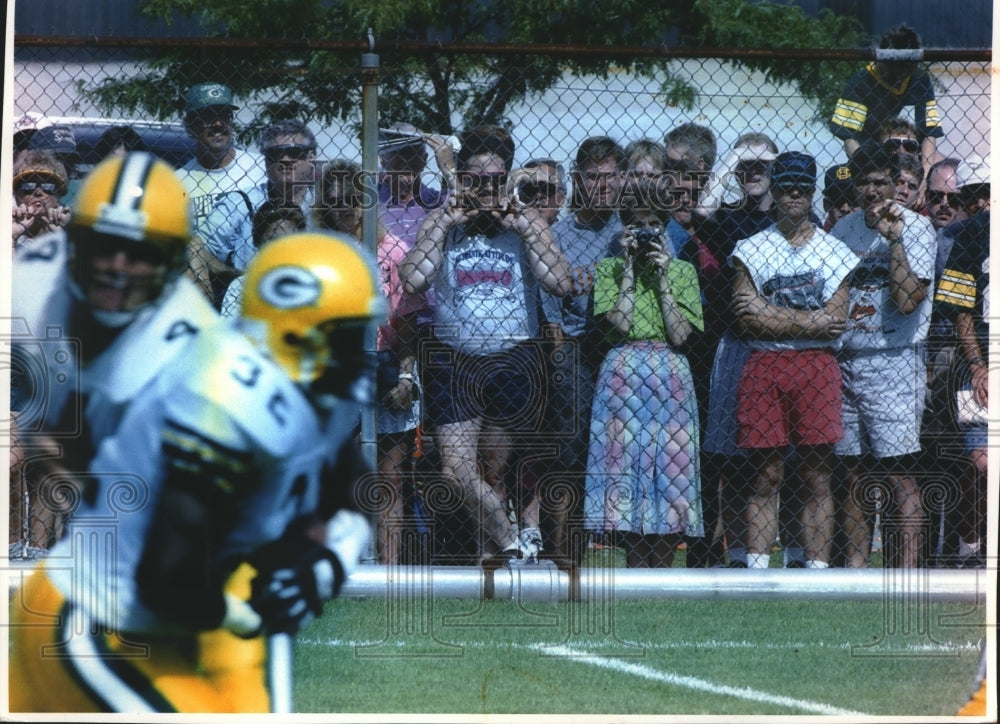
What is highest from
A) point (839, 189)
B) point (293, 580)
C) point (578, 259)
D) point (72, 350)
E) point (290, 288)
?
point (839, 189)

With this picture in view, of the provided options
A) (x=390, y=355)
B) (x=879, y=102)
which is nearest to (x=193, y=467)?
(x=390, y=355)

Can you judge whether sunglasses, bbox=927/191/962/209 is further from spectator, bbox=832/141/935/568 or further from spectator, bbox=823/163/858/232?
spectator, bbox=823/163/858/232

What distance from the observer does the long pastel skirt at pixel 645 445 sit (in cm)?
513

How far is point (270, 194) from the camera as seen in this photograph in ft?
17.0

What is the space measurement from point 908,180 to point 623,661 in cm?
217

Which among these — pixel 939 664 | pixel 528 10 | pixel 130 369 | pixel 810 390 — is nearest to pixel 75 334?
pixel 130 369

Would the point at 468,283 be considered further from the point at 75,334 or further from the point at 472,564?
the point at 75,334

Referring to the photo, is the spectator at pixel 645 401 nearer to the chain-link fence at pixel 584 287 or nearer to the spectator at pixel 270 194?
the chain-link fence at pixel 584 287

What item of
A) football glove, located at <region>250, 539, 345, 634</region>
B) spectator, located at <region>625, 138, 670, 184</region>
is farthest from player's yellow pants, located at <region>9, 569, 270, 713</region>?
spectator, located at <region>625, 138, 670, 184</region>

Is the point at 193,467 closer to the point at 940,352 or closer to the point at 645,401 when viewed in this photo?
the point at 645,401

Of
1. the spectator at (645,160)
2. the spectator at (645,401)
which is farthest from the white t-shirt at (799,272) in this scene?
the spectator at (645,160)

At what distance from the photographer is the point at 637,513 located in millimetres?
5145

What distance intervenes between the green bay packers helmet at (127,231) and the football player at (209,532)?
0.82 ft

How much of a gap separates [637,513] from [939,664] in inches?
45.0
